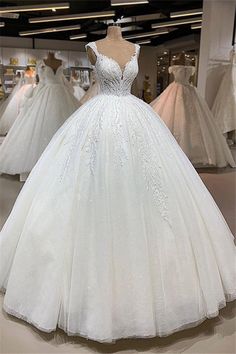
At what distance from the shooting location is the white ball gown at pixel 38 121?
3.85 m

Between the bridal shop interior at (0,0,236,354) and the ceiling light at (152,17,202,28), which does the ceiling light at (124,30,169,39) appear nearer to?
the ceiling light at (152,17,202,28)

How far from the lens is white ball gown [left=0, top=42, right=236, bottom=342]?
1388 millimetres

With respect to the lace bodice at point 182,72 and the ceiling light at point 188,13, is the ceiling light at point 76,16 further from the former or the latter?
the lace bodice at point 182,72

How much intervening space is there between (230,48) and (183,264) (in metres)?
4.32

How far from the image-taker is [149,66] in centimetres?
458

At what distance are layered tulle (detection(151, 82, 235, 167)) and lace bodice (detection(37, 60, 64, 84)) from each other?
4.73ft

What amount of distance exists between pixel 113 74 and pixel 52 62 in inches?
98.5

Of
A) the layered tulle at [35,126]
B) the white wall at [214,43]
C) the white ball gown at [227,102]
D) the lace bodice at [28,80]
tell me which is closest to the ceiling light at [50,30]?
the lace bodice at [28,80]

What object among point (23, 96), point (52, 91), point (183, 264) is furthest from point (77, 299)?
point (23, 96)

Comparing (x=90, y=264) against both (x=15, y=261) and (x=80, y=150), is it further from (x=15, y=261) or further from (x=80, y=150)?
(x=80, y=150)

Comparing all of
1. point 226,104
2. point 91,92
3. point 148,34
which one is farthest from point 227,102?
point 91,92

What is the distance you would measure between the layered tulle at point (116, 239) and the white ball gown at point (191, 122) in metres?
2.75

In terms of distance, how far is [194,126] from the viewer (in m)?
4.44

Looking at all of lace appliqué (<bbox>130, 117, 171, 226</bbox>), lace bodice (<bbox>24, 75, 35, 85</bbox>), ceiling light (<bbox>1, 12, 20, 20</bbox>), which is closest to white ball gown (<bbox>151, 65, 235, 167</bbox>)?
lace bodice (<bbox>24, 75, 35, 85</bbox>)
